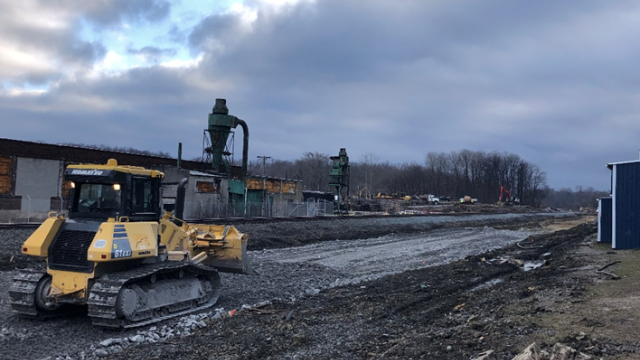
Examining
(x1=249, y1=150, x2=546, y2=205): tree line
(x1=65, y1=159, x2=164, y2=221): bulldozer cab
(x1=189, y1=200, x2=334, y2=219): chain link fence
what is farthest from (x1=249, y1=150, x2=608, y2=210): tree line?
(x1=65, y1=159, x2=164, y2=221): bulldozer cab

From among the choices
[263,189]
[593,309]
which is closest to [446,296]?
[593,309]

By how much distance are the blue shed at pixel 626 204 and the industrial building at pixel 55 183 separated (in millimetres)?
19150

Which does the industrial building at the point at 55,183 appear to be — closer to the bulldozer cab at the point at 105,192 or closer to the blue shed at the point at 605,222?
the bulldozer cab at the point at 105,192

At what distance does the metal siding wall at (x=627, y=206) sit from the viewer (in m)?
20.1

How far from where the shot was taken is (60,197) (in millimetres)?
32438

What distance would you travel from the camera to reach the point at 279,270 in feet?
55.1

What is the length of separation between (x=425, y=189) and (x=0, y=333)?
120222mm

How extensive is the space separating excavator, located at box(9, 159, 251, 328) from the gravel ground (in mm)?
440

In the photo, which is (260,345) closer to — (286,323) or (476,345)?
(286,323)

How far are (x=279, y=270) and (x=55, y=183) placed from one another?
2305 cm

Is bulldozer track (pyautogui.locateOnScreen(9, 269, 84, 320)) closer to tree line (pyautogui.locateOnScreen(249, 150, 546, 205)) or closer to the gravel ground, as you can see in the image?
the gravel ground

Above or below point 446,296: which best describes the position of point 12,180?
above

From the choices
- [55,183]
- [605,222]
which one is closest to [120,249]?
[605,222]

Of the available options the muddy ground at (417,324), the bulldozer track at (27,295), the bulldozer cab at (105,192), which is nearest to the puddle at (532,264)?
the muddy ground at (417,324)
